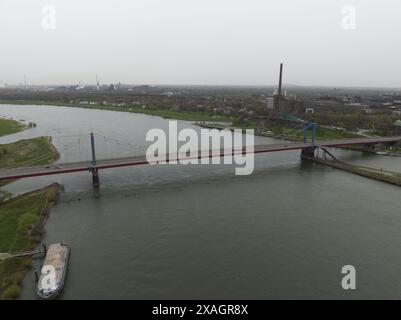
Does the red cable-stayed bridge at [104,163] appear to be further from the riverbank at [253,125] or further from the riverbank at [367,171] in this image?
the riverbank at [253,125]

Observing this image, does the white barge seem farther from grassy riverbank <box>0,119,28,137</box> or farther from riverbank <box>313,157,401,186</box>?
grassy riverbank <box>0,119,28,137</box>

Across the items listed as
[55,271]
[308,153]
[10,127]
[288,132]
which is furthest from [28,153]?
[288,132]

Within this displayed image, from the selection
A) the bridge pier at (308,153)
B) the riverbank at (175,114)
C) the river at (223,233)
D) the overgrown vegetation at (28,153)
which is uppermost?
the riverbank at (175,114)

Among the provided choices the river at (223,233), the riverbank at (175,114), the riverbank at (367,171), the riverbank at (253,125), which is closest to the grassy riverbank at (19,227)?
the river at (223,233)

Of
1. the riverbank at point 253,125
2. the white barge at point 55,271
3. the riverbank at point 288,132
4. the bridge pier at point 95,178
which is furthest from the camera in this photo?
the riverbank at point 253,125

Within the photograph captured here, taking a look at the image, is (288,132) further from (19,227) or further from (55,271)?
(55,271)
